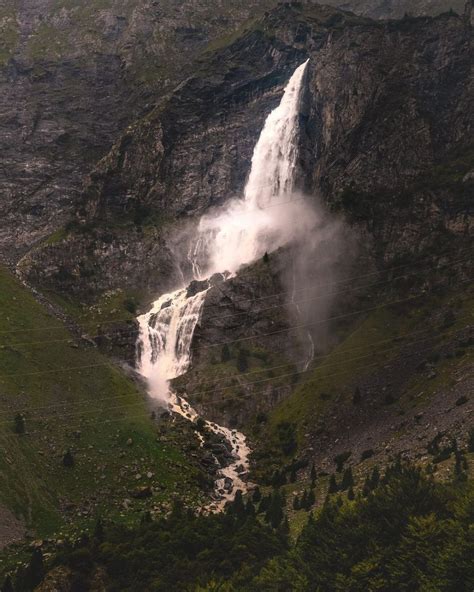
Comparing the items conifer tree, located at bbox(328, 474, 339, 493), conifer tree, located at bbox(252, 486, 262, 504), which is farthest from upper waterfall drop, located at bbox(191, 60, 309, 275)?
conifer tree, located at bbox(328, 474, 339, 493)

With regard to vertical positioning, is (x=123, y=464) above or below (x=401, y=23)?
below

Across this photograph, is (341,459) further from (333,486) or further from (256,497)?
(256,497)

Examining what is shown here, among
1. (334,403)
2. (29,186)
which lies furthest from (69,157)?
(334,403)

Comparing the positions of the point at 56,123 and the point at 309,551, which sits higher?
the point at 56,123

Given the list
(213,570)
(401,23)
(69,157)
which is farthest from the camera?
(69,157)

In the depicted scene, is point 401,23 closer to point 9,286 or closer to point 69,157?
point 69,157

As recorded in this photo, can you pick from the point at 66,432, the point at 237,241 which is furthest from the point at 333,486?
the point at 237,241
